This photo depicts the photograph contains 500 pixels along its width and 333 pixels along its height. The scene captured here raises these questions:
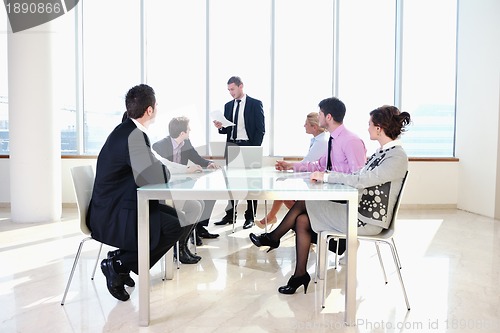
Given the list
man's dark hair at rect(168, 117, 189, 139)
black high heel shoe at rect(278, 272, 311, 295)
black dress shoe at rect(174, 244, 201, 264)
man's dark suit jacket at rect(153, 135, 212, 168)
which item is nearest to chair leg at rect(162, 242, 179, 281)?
black dress shoe at rect(174, 244, 201, 264)

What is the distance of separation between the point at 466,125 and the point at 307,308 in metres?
4.90

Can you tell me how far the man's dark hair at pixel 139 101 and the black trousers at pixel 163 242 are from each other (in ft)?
2.02

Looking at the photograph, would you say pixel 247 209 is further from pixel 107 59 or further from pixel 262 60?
pixel 107 59

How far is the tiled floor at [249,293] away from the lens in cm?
281

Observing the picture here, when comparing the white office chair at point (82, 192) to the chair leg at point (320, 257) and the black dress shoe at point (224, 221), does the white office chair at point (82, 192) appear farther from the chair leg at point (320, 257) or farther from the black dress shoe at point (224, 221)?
the black dress shoe at point (224, 221)

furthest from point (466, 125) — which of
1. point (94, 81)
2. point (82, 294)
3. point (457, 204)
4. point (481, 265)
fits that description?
point (82, 294)

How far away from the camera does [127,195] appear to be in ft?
9.84

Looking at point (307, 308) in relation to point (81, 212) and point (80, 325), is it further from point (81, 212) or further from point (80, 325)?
point (81, 212)

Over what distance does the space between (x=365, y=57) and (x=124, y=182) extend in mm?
5228

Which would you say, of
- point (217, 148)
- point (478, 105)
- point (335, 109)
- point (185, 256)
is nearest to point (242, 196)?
point (335, 109)

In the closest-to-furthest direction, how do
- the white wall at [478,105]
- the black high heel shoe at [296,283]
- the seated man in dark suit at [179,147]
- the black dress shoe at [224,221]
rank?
the black high heel shoe at [296,283], the seated man in dark suit at [179,147], the black dress shoe at [224,221], the white wall at [478,105]

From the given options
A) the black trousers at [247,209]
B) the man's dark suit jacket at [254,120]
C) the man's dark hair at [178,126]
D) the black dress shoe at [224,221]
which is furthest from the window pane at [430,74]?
the man's dark hair at [178,126]

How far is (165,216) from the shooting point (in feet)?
10.2

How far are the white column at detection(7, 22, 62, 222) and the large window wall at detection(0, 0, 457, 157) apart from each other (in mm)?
1501
